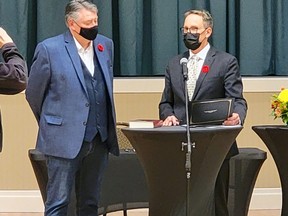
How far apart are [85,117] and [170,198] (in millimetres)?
659

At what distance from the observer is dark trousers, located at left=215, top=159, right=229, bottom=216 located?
3.79 m

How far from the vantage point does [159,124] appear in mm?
3352

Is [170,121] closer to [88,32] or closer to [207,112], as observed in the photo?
[207,112]

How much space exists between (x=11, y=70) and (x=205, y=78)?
150cm

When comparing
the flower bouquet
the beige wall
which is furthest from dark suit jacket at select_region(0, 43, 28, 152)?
the beige wall

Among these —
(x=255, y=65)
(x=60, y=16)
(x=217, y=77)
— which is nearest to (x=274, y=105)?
(x=217, y=77)

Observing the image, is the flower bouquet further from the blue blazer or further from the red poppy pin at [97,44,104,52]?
the blue blazer

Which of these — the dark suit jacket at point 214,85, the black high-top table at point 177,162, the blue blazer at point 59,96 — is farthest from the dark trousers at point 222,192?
the blue blazer at point 59,96

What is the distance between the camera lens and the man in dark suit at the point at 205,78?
12.2 feet

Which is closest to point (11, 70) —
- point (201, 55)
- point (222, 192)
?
point (201, 55)

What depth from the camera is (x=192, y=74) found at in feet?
12.4

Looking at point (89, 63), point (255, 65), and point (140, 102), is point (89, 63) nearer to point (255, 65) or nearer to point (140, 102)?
point (140, 102)

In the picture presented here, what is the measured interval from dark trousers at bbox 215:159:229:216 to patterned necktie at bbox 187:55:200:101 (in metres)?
0.48

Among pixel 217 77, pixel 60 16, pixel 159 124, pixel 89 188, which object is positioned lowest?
pixel 89 188
